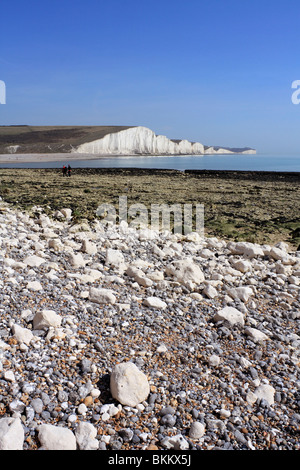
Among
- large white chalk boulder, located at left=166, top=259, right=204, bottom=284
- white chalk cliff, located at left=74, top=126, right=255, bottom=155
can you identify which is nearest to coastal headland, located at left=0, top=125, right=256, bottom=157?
white chalk cliff, located at left=74, top=126, right=255, bottom=155

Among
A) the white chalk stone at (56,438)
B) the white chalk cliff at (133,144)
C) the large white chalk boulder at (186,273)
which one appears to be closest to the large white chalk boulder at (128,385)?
the white chalk stone at (56,438)

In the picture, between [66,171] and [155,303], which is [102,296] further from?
[66,171]

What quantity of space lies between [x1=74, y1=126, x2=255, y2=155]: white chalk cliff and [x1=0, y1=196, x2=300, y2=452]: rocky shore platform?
339 feet

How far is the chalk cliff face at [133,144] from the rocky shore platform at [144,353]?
10384cm

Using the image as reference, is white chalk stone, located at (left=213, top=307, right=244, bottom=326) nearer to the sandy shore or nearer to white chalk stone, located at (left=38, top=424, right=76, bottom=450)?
white chalk stone, located at (left=38, top=424, right=76, bottom=450)

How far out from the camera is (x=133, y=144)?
425 feet

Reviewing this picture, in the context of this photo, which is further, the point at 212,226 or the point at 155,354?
the point at 212,226

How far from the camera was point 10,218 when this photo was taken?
9.81m

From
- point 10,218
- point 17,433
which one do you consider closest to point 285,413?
point 17,433

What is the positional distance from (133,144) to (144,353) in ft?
426

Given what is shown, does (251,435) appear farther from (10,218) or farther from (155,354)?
(10,218)

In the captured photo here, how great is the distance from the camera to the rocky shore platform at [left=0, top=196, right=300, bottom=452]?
10.1ft
